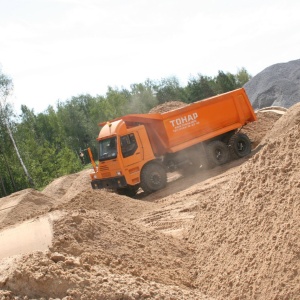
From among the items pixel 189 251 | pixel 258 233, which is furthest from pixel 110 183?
pixel 258 233

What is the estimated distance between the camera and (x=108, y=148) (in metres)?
15.9

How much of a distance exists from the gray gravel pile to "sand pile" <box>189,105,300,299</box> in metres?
22.8

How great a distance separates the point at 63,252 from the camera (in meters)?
5.67

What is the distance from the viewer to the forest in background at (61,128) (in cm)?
3447

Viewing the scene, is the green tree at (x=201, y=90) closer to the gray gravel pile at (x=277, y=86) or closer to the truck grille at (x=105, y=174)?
the gray gravel pile at (x=277, y=86)

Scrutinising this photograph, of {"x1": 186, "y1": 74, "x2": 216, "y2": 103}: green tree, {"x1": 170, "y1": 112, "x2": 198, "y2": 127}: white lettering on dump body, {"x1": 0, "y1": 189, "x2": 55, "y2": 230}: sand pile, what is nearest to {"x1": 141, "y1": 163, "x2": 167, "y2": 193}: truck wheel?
{"x1": 170, "y1": 112, "x2": 198, "y2": 127}: white lettering on dump body

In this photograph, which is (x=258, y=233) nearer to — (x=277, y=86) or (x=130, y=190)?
(x=130, y=190)

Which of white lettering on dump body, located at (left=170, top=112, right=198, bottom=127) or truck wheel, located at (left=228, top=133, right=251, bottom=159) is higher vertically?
white lettering on dump body, located at (left=170, top=112, right=198, bottom=127)

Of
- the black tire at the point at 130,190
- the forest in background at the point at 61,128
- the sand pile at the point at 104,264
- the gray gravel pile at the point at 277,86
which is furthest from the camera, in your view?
the forest in background at the point at 61,128

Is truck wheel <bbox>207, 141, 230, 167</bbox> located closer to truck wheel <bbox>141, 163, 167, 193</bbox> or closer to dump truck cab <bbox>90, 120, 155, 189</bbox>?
truck wheel <bbox>141, 163, 167, 193</bbox>

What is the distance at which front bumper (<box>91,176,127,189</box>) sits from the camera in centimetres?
1556

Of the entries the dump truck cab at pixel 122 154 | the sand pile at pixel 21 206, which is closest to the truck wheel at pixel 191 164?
the dump truck cab at pixel 122 154

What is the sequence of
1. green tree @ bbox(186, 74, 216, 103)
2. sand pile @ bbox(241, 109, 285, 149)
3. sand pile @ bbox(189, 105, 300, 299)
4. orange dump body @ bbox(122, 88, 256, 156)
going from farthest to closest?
1. green tree @ bbox(186, 74, 216, 103)
2. sand pile @ bbox(241, 109, 285, 149)
3. orange dump body @ bbox(122, 88, 256, 156)
4. sand pile @ bbox(189, 105, 300, 299)

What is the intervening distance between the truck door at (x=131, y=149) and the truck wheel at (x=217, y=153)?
8.86 feet
